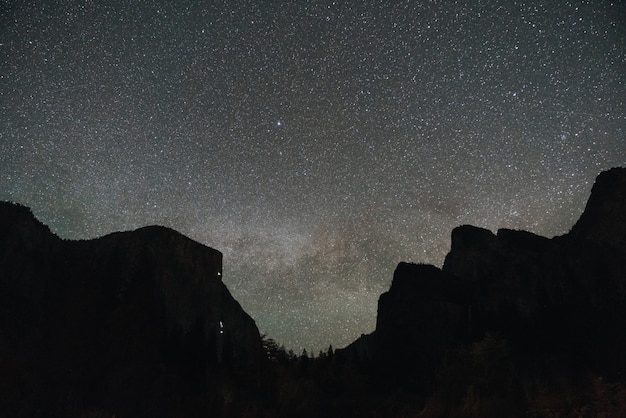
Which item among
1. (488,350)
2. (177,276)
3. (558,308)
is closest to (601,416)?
(488,350)

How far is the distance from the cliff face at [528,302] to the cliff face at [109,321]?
24.7m

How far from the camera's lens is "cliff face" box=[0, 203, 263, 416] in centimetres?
3366

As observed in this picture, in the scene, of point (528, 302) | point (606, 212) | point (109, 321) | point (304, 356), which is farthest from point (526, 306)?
point (109, 321)

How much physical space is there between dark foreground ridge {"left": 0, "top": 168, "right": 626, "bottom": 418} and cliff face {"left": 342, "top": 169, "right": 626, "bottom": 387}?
18cm

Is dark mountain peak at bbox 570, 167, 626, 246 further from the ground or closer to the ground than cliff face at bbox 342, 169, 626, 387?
further from the ground

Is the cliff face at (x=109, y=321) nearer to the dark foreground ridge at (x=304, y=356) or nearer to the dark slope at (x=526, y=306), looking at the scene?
the dark foreground ridge at (x=304, y=356)

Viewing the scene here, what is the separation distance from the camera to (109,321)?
41.2 m

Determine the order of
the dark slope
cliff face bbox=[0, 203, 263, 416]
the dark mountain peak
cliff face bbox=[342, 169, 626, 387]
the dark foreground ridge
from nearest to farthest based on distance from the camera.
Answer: the dark foreground ridge, cliff face bbox=[0, 203, 263, 416], the dark slope, cliff face bbox=[342, 169, 626, 387], the dark mountain peak

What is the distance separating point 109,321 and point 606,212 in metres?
55.3

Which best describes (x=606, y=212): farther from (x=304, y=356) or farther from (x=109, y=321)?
(x=109, y=321)

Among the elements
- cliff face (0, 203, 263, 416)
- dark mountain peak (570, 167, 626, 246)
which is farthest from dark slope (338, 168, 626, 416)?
cliff face (0, 203, 263, 416)

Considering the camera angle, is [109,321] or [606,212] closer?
[109,321]

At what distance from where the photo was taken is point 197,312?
169 ft

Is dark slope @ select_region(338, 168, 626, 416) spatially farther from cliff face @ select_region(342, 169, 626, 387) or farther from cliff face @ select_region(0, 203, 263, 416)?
cliff face @ select_region(0, 203, 263, 416)
